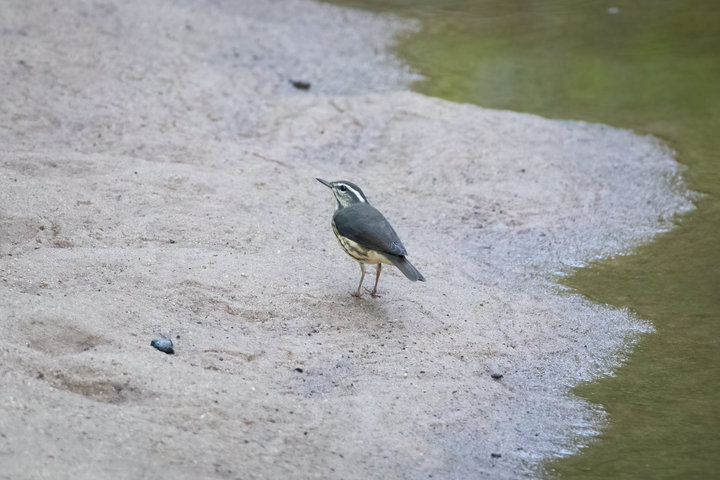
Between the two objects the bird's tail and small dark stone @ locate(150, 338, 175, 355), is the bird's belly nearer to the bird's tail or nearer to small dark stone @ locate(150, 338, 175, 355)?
the bird's tail

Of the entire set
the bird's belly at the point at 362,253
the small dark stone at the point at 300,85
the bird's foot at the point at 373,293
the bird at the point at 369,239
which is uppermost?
the bird at the point at 369,239

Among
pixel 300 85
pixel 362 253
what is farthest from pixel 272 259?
pixel 300 85

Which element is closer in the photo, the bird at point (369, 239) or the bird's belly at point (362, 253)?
the bird at point (369, 239)

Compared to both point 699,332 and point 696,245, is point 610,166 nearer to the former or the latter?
point 696,245

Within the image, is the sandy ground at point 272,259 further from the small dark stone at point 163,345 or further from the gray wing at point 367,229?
the gray wing at point 367,229

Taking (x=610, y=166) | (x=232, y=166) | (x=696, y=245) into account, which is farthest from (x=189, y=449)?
(x=610, y=166)

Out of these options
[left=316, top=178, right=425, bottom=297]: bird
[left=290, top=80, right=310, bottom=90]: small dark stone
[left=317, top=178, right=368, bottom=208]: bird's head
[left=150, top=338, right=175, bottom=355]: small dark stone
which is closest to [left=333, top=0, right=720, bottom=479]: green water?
[left=316, top=178, right=425, bottom=297]: bird

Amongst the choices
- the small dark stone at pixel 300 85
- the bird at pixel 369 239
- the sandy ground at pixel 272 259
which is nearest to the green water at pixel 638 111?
the sandy ground at pixel 272 259

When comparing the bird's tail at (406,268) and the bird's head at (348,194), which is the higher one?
the bird's head at (348,194)

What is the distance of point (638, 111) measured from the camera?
10242 mm

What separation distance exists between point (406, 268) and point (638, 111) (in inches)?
233

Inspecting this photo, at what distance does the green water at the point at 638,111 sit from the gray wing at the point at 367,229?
154 centimetres

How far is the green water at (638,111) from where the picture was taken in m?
4.78

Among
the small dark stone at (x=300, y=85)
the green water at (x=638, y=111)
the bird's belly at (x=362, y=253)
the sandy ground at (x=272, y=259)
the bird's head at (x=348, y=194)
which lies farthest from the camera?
the small dark stone at (x=300, y=85)
